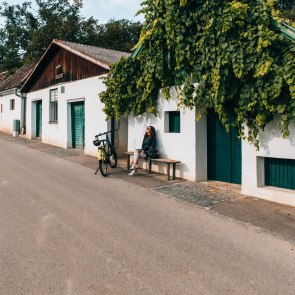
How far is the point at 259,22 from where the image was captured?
6.61 m

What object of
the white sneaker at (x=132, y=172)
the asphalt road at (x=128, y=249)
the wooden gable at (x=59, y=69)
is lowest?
the asphalt road at (x=128, y=249)

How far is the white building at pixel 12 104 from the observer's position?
71.6ft

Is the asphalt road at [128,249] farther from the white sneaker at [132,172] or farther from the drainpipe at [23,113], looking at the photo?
the drainpipe at [23,113]

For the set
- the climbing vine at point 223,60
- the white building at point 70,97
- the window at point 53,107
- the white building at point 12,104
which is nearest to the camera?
the climbing vine at point 223,60

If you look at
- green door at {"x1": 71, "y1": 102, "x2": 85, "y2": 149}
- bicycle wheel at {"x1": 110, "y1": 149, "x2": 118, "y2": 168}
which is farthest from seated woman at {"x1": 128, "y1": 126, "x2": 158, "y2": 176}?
green door at {"x1": 71, "y1": 102, "x2": 85, "y2": 149}

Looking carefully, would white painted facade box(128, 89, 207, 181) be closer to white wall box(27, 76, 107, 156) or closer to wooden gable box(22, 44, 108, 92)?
white wall box(27, 76, 107, 156)

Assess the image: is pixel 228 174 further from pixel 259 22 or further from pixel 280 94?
pixel 259 22

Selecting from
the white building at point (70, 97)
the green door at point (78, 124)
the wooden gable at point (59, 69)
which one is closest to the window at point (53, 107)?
the white building at point (70, 97)

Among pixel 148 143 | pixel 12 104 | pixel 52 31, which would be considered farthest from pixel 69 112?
pixel 52 31

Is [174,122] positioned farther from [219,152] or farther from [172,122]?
[219,152]

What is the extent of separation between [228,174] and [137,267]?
5.36 m

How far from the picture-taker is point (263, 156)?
22.7 feet

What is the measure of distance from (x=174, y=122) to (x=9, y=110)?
62.0 feet

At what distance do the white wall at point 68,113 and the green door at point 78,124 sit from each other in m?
0.24
